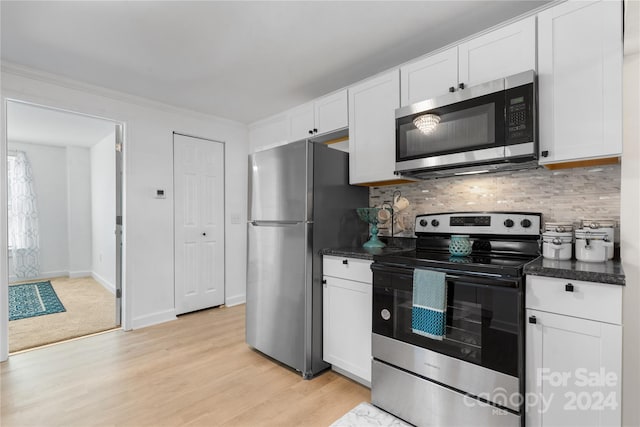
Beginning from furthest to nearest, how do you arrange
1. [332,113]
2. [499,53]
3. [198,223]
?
[198,223], [332,113], [499,53]

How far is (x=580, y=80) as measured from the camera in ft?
5.23

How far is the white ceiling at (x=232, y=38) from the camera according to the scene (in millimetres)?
1902

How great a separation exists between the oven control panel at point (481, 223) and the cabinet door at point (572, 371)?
2.08ft

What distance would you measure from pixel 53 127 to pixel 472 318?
569cm

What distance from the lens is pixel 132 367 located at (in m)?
2.50

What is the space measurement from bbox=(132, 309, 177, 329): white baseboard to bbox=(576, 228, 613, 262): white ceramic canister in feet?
12.1

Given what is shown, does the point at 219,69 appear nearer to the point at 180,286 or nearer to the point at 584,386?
the point at 180,286

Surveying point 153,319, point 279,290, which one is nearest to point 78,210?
point 153,319

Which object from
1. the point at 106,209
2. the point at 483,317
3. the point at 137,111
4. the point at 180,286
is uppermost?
the point at 137,111

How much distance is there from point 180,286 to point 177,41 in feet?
8.53

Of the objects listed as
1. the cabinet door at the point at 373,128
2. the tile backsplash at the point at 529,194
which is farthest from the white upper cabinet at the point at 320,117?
the tile backsplash at the point at 529,194

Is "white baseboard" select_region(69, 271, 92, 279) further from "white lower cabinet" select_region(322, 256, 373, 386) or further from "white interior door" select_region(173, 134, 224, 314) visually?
"white lower cabinet" select_region(322, 256, 373, 386)

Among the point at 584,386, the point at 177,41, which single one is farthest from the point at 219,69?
the point at 584,386

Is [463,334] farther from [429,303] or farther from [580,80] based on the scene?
[580,80]
